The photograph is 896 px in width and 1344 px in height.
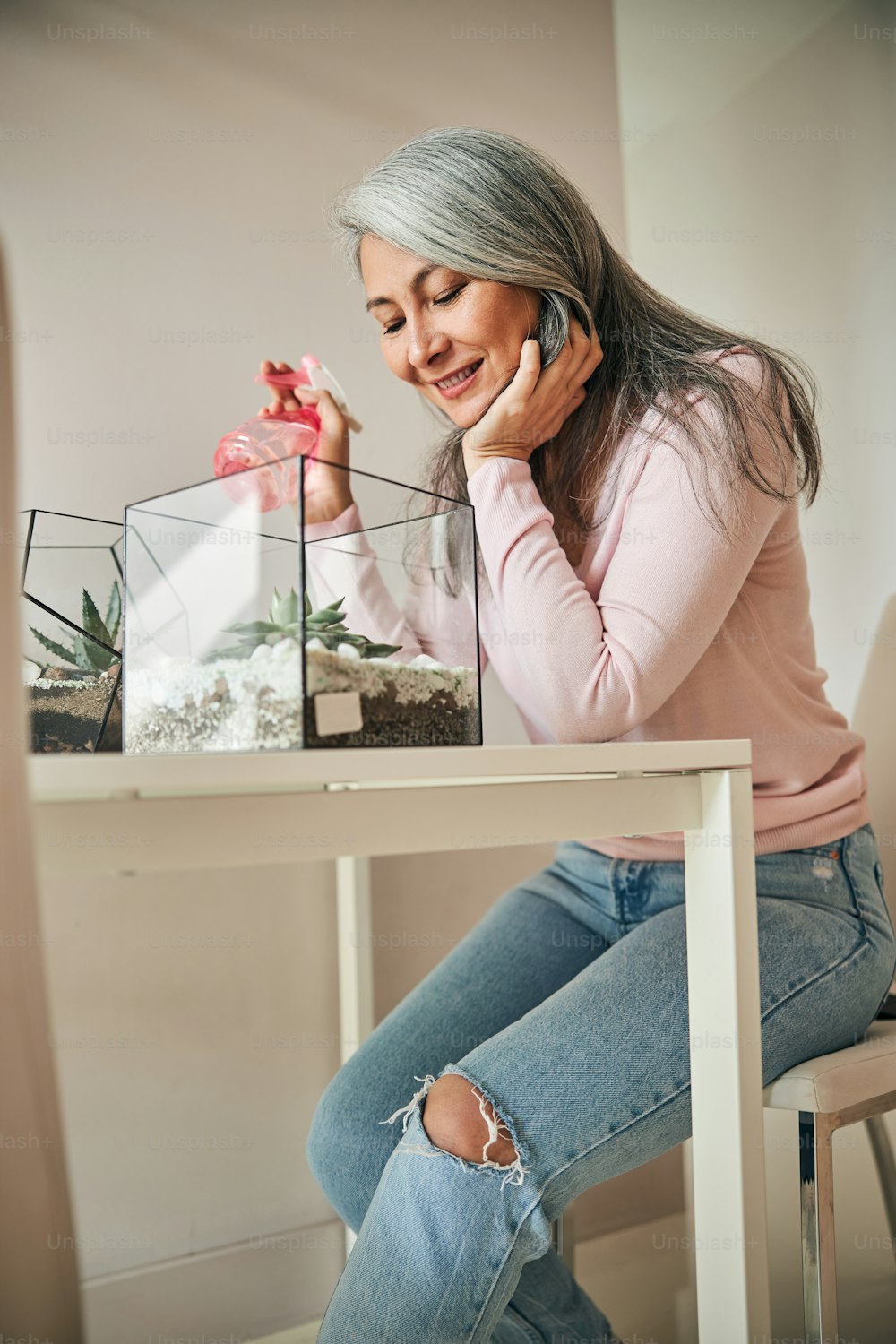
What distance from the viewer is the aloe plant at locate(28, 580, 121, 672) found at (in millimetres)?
803

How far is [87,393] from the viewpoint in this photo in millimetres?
1149

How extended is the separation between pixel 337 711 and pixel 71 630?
332mm

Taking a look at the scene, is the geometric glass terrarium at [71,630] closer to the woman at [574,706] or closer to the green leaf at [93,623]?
the green leaf at [93,623]

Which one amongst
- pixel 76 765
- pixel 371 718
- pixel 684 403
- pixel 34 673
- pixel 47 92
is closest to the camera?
pixel 76 765

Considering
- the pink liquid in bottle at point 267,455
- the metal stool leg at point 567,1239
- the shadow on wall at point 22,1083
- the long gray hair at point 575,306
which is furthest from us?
the metal stool leg at point 567,1239

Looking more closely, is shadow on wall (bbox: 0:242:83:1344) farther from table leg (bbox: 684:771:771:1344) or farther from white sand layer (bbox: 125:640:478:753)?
table leg (bbox: 684:771:771:1344)

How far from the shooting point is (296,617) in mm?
602

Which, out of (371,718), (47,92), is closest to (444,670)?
(371,718)

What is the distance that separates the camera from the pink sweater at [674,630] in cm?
84

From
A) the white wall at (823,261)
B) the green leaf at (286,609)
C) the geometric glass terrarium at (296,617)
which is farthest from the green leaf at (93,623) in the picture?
the white wall at (823,261)

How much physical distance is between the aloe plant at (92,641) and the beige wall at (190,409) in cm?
34

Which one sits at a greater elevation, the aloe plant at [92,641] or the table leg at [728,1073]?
the aloe plant at [92,641]

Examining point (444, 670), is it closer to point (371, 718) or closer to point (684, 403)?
point (371, 718)

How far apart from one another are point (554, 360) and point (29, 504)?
2.00 ft
